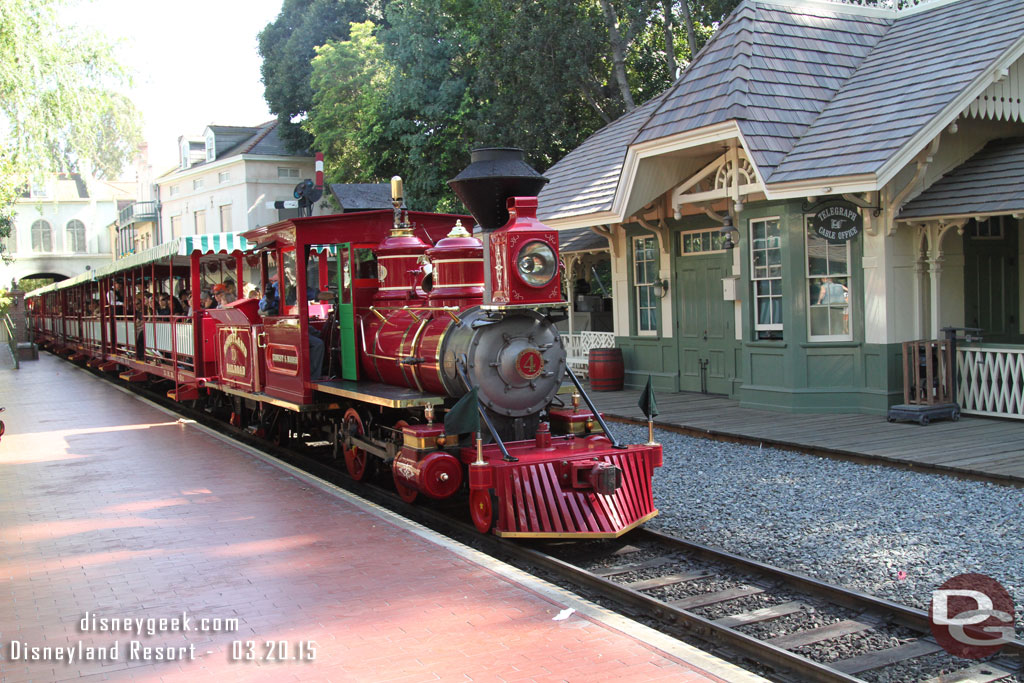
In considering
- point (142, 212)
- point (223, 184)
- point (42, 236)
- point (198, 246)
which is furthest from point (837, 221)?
point (42, 236)

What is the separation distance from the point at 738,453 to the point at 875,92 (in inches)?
212

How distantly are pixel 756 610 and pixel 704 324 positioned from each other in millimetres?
8870

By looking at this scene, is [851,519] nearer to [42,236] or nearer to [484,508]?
[484,508]

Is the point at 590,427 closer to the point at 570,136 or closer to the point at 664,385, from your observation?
the point at 664,385

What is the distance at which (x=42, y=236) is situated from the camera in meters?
54.4

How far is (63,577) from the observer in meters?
5.65

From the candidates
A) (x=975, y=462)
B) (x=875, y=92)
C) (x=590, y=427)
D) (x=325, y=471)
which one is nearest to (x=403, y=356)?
(x=590, y=427)

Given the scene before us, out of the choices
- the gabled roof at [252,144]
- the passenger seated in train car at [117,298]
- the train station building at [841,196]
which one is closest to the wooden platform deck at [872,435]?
the train station building at [841,196]

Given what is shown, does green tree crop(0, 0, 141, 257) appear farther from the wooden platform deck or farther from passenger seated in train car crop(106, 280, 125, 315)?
the wooden platform deck

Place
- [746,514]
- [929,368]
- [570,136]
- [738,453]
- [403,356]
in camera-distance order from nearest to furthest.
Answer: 1. [746,514]
2. [403,356]
3. [738,453]
4. [929,368]
5. [570,136]

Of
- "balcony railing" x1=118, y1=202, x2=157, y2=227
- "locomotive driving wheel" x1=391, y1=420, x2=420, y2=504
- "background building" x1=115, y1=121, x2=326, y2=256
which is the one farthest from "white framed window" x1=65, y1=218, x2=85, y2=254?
"locomotive driving wheel" x1=391, y1=420, x2=420, y2=504

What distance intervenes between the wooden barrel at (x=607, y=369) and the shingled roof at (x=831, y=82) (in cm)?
241

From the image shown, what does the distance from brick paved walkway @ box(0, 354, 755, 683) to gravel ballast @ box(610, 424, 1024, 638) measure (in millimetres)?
1899
